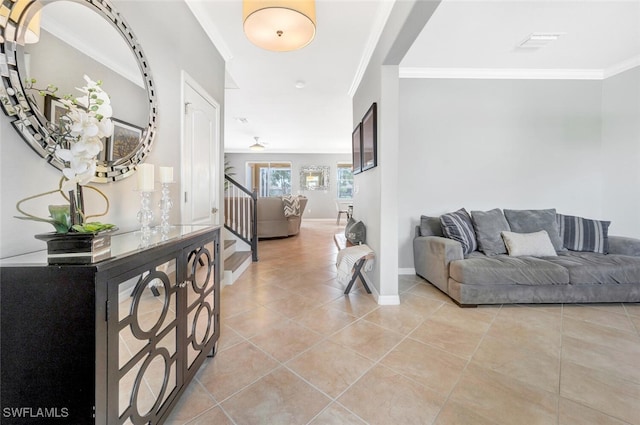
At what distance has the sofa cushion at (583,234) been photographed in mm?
2888

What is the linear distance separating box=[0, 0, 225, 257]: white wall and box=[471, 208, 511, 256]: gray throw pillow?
3203mm

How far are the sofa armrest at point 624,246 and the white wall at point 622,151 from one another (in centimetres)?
61

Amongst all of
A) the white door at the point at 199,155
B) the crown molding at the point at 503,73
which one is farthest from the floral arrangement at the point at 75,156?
the crown molding at the point at 503,73

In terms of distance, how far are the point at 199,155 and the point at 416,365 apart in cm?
249

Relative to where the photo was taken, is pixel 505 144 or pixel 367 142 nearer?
pixel 367 142

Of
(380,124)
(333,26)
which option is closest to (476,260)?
(380,124)

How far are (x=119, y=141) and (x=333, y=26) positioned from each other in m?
2.16

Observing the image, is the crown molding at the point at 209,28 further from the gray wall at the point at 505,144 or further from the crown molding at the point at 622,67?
the crown molding at the point at 622,67

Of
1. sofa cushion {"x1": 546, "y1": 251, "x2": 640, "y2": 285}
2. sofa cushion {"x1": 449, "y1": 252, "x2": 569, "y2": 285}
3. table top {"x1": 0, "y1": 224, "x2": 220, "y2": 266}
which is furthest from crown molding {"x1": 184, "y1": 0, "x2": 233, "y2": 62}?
sofa cushion {"x1": 546, "y1": 251, "x2": 640, "y2": 285}

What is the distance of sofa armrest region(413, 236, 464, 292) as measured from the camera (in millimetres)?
2619

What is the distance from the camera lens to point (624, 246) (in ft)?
9.10

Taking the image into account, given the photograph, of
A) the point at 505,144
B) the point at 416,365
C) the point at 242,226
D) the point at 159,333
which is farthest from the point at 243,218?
the point at 505,144

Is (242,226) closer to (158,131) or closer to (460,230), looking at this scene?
(158,131)

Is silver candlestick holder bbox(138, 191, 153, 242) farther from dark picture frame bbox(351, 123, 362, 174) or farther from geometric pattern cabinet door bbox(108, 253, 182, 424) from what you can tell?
dark picture frame bbox(351, 123, 362, 174)
